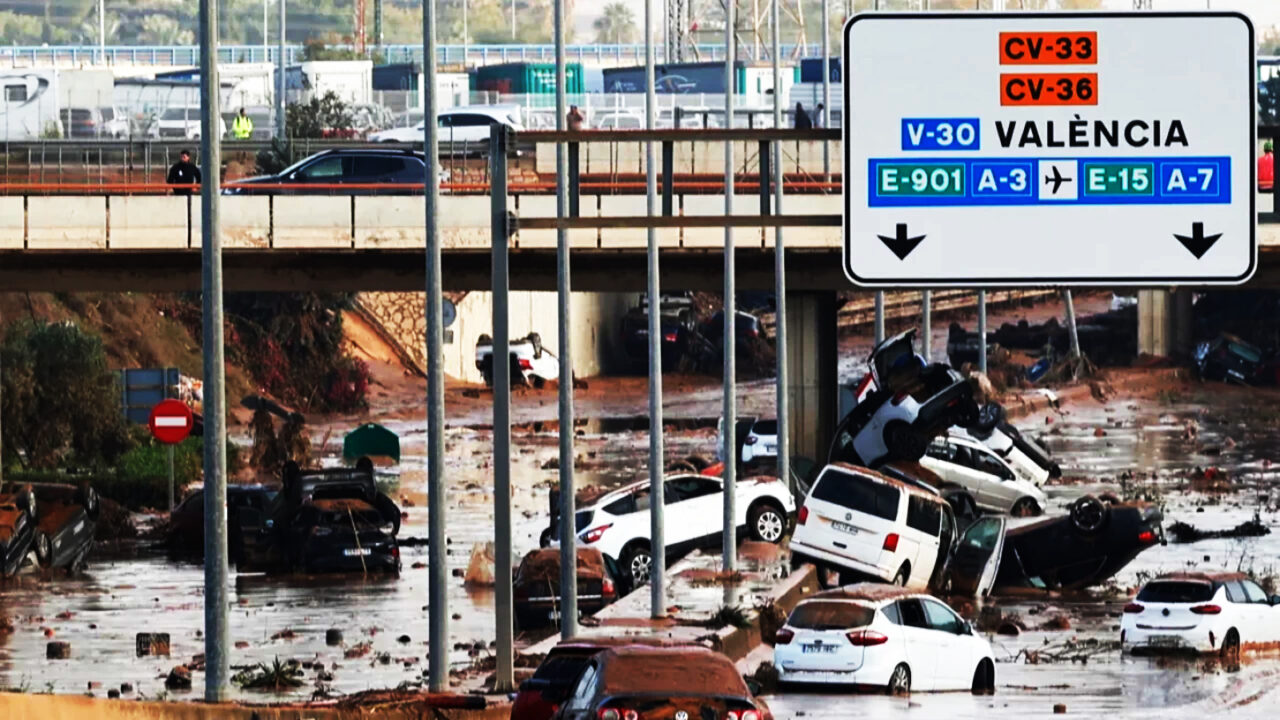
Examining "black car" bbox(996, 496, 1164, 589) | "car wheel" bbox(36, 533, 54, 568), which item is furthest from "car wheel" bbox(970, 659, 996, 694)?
"car wheel" bbox(36, 533, 54, 568)

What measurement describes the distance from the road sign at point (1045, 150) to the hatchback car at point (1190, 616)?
40.1 feet

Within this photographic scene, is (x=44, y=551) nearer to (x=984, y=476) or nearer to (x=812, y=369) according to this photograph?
(x=812, y=369)

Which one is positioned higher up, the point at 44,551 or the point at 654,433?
the point at 654,433

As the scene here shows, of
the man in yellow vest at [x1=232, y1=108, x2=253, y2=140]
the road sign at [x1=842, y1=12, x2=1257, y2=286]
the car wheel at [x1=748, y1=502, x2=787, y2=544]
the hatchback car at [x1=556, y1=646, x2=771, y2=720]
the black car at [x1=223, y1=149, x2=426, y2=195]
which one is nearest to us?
the hatchback car at [x1=556, y1=646, x2=771, y2=720]

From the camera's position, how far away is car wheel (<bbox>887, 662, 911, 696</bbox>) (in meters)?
29.8

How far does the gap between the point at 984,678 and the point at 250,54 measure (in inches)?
4645

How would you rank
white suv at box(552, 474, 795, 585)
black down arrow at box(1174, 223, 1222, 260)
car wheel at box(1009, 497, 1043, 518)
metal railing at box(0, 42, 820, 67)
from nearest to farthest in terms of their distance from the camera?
black down arrow at box(1174, 223, 1222, 260) < white suv at box(552, 474, 795, 585) < car wheel at box(1009, 497, 1043, 518) < metal railing at box(0, 42, 820, 67)

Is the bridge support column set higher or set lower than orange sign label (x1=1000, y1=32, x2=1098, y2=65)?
lower

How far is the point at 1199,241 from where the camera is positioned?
22969 millimetres

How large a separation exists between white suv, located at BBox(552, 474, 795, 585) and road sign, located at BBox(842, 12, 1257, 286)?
2025 centimetres

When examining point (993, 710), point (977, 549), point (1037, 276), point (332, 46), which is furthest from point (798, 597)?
point (332, 46)

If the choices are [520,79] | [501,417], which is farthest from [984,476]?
[520,79]

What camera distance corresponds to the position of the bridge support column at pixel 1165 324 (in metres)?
101

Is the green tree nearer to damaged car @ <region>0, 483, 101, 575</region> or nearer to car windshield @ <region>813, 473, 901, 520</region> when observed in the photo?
damaged car @ <region>0, 483, 101, 575</region>
